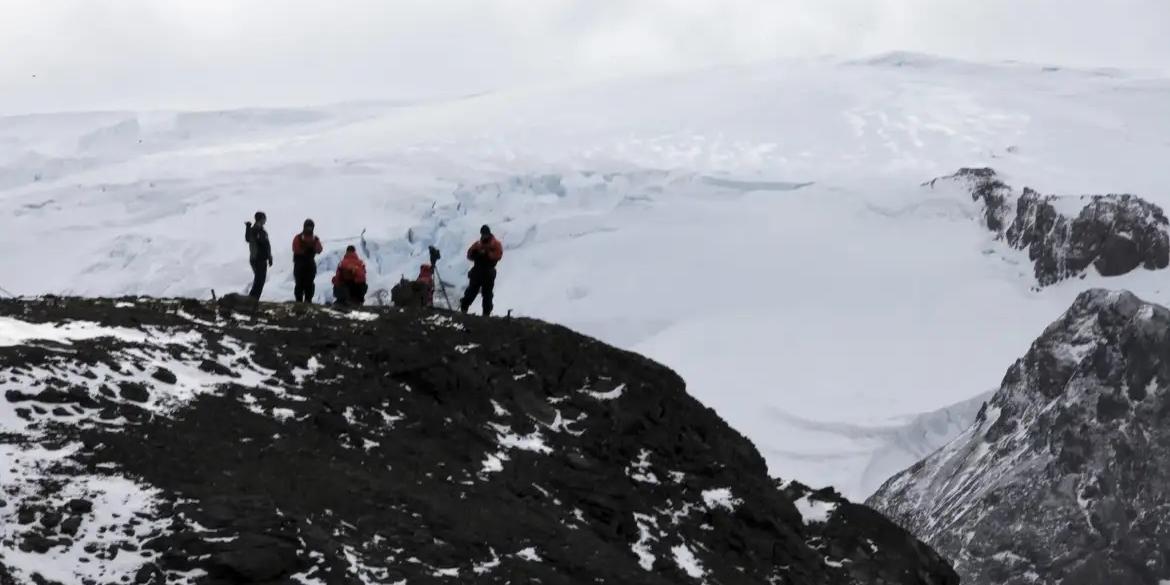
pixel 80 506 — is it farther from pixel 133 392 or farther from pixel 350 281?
pixel 350 281

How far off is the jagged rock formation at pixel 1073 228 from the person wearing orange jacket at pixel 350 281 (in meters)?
126

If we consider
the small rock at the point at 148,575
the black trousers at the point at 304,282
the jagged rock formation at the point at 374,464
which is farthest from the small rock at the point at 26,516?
the black trousers at the point at 304,282

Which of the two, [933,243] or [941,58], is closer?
[933,243]

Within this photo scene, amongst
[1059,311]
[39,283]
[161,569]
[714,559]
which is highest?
[161,569]

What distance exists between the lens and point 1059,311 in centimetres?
16688

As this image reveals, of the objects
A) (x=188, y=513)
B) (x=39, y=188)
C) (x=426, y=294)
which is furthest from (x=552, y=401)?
(x=39, y=188)

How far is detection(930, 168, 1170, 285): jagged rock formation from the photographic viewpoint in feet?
517

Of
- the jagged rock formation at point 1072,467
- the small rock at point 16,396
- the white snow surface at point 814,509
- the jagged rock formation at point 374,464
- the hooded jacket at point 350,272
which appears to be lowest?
the jagged rock formation at point 1072,467

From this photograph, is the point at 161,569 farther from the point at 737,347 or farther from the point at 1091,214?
the point at 1091,214

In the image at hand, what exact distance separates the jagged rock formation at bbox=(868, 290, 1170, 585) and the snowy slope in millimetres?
8708

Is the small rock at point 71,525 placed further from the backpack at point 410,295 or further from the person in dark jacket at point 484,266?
the person in dark jacket at point 484,266

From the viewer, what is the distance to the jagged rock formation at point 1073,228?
158 metres

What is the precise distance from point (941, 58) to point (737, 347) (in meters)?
43.8

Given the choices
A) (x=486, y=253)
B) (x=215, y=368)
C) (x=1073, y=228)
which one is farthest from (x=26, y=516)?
(x=1073, y=228)
